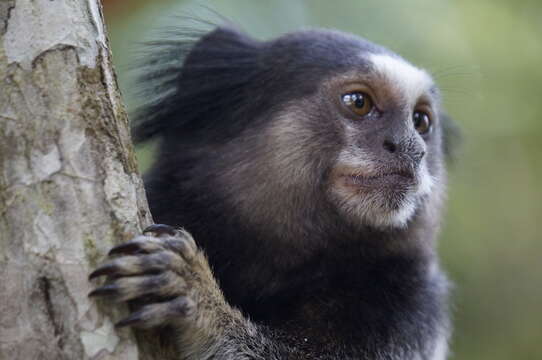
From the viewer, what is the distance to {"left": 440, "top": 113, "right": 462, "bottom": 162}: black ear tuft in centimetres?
580

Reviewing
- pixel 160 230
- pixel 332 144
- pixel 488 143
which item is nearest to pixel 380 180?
pixel 332 144

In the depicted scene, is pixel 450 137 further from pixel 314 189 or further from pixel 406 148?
pixel 314 189

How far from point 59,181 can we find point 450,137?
3.97 meters

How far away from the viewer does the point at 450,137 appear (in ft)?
19.4

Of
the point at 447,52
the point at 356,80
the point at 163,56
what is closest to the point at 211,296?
the point at 356,80

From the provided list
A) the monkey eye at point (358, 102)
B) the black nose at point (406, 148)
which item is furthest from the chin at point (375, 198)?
the monkey eye at point (358, 102)

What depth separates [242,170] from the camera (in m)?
4.46

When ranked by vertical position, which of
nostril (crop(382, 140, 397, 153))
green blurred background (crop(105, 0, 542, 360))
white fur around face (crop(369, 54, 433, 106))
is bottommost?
green blurred background (crop(105, 0, 542, 360))

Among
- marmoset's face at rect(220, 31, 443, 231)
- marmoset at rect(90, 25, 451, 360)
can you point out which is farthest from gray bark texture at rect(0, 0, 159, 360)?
marmoset's face at rect(220, 31, 443, 231)

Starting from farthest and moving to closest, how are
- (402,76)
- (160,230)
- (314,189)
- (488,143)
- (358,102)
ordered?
(488,143) → (402,76) → (358,102) → (314,189) → (160,230)

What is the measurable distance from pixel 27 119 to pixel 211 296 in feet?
3.83

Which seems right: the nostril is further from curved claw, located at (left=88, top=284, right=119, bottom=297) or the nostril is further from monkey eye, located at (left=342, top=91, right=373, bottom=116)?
curved claw, located at (left=88, top=284, right=119, bottom=297)

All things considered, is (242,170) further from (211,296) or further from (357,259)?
(211,296)

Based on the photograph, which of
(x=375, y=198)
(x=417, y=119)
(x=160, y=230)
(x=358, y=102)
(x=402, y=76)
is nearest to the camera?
(x=160, y=230)
